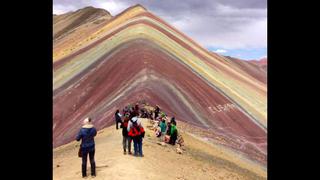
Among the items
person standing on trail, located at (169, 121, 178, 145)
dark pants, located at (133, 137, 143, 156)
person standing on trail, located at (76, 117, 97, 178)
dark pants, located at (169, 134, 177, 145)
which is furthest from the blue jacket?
dark pants, located at (169, 134, 177, 145)

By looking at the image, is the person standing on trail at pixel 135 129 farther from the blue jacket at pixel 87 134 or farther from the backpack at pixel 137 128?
the blue jacket at pixel 87 134

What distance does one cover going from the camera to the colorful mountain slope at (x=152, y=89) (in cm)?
3809

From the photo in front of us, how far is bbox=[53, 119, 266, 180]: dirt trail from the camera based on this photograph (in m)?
16.6

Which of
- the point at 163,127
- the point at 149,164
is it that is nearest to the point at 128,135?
the point at 149,164

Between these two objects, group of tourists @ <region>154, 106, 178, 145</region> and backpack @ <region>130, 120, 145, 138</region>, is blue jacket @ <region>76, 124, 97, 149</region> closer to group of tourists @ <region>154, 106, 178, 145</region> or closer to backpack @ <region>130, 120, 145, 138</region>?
backpack @ <region>130, 120, 145, 138</region>

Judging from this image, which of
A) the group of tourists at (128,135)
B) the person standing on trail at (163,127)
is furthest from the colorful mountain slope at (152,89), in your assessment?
the group of tourists at (128,135)

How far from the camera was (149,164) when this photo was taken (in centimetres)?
1805

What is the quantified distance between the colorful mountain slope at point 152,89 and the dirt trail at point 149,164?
10.0m
